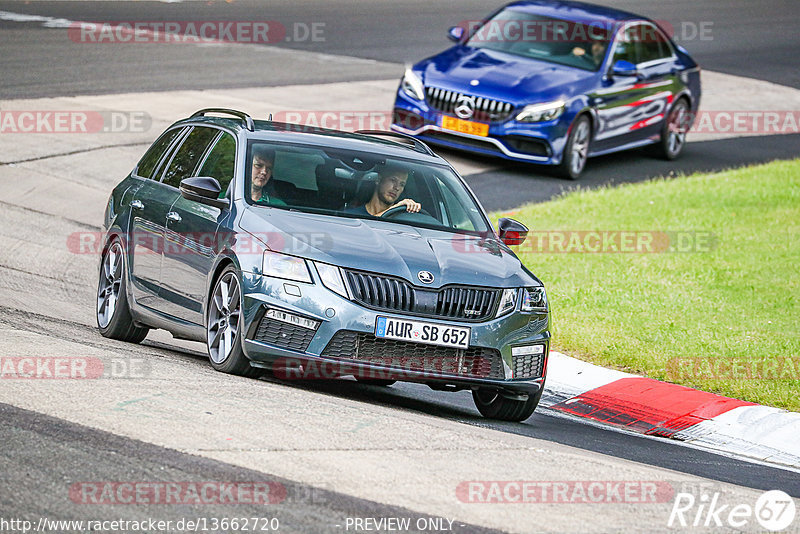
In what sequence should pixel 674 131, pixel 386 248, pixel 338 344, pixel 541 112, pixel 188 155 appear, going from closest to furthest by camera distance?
pixel 338 344 < pixel 386 248 < pixel 188 155 < pixel 541 112 < pixel 674 131

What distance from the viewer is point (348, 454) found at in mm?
6363

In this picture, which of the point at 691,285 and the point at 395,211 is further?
the point at 691,285

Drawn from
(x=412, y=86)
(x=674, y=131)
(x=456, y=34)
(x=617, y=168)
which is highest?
(x=456, y=34)

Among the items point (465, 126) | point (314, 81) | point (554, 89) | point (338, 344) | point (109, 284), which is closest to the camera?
point (338, 344)

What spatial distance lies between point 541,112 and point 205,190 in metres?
9.85

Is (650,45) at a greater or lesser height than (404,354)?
lesser

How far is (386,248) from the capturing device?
8164 millimetres

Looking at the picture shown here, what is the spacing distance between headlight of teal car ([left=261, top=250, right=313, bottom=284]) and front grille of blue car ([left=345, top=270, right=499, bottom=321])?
0.87 ft

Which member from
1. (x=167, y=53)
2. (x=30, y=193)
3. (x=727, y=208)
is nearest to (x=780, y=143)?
(x=727, y=208)

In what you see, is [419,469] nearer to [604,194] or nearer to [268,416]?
[268,416]

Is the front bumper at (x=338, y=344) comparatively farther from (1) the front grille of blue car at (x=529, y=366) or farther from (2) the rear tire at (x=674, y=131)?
(2) the rear tire at (x=674, y=131)

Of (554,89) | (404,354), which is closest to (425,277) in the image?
(404,354)

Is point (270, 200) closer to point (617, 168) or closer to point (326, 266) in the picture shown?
point (326, 266)

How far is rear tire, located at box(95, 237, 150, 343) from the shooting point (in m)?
9.94
